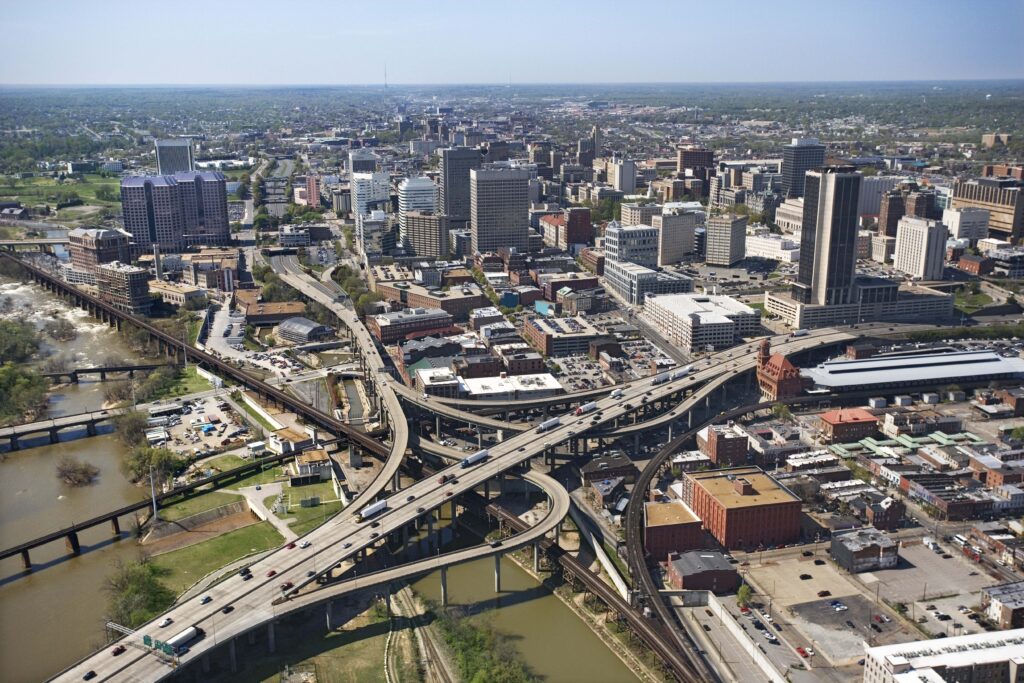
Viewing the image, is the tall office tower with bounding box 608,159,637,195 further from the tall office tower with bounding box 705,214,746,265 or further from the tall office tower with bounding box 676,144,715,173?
the tall office tower with bounding box 705,214,746,265

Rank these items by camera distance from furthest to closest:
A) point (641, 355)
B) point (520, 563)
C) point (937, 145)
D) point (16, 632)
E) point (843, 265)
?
point (937, 145)
point (843, 265)
point (641, 355)
point (520, 563)
point (16, 632)

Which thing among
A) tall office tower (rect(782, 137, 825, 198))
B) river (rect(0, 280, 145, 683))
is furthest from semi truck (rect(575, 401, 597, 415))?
tall office tower (rect(782, 137, 825, 198))

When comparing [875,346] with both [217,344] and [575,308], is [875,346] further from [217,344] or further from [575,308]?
[217,344]

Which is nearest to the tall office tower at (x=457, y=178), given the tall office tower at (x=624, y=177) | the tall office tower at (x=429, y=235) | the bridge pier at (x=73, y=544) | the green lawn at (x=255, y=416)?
the tall office tower at (x=429, y=235)

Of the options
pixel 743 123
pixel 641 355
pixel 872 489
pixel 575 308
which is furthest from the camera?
pixel 743 123

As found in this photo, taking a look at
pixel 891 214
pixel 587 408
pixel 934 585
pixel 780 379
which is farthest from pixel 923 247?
pixel 934 585

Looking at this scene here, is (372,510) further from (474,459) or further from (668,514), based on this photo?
(668,514)

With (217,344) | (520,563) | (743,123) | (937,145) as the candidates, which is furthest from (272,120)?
(520,563)
